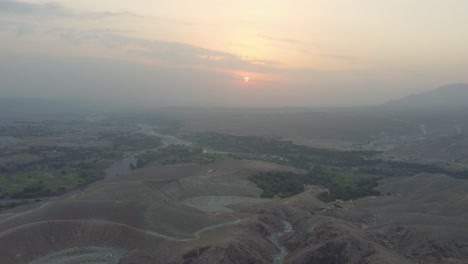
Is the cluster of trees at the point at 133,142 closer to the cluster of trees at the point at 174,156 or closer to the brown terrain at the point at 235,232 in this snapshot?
the cluster of trees at the point at 174,156

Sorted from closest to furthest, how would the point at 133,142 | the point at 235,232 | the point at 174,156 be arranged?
the point at 235,232, the point at 174,156, the point at 133,142

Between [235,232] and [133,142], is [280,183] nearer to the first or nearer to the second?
[235,232]

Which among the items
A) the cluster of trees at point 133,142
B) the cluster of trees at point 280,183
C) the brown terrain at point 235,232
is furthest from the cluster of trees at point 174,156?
the brown terrain at point 235,232

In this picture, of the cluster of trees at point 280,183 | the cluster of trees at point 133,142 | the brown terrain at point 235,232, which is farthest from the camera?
the cluster of trees at point 133,142

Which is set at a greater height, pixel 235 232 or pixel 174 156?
pixel 235 232

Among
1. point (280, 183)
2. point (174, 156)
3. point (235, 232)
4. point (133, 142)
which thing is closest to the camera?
point (235, 232)

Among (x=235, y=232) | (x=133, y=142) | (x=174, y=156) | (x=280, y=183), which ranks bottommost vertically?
(x=280, y=183)

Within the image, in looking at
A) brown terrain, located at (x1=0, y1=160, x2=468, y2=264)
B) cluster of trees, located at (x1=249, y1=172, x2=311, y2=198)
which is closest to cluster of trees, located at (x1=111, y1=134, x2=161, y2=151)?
cluster of trees, located at (x1=249, y1=172, x2=311, y2=198)

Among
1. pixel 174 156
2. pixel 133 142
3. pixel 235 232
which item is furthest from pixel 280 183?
pixel 133 142
